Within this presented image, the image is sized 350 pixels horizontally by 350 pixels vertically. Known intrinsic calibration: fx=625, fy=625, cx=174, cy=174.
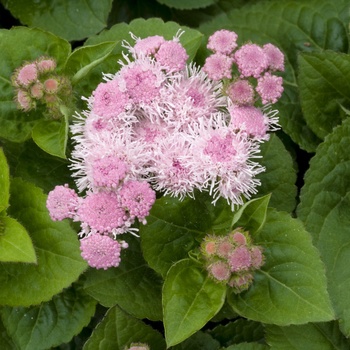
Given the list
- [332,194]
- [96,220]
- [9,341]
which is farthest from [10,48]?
[332,194]

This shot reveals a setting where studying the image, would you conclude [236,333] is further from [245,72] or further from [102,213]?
[245,72]

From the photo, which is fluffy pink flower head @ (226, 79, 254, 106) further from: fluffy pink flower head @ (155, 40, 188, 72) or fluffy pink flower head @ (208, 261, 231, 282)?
fluffy pink flower head @ (208, 261, 231, 282)

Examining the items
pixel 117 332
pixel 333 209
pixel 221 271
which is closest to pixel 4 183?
pixel 117 332

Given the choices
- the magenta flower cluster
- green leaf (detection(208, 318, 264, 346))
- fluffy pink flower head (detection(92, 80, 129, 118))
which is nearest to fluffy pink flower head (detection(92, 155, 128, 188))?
the magenta flower cluster

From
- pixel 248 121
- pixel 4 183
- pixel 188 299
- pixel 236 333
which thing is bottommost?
pixel 236 333

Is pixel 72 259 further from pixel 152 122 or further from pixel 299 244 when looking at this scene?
pixel 299 244

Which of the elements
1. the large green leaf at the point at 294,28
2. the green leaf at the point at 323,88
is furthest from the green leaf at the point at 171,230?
the large green leaf at the point at 294,28

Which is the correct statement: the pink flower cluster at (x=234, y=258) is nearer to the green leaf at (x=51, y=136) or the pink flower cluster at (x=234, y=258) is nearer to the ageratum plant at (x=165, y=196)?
the ageratum plant at (x=165, y=196)
